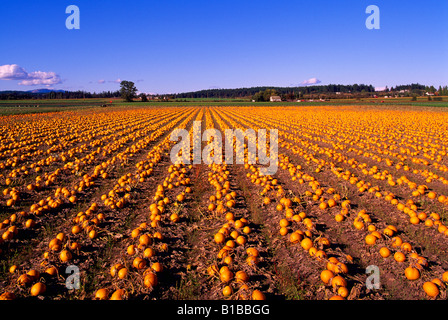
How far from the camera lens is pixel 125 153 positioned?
13883mm

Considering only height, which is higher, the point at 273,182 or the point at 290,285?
the point at 273,182

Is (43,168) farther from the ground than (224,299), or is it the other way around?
(43,168)

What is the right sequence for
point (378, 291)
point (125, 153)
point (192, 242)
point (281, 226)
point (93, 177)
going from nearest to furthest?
point (378, 291)
point (192, 242)
point (281, 226)
point (93, 177)
point (125, 153)

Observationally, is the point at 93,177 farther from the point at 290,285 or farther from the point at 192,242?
the point at 290,285

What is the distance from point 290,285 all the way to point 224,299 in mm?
1091

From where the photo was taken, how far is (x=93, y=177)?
9.70 m
